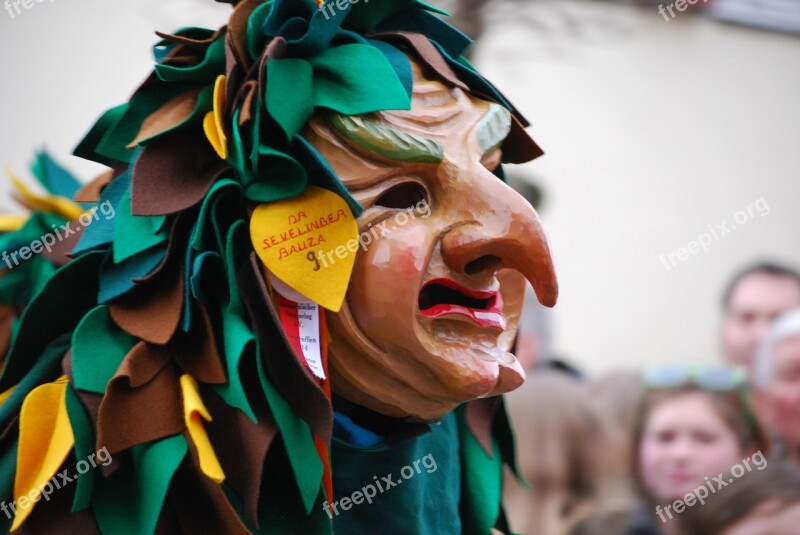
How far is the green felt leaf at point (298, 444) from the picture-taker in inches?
50.8

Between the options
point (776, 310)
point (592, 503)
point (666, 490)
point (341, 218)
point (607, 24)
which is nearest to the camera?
point (341, 218)

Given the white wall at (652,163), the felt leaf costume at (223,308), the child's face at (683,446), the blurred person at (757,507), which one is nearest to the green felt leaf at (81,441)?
the felt leaf costume at (223,308)

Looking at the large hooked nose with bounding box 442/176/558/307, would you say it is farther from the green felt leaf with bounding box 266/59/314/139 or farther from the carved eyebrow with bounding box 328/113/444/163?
the green felt leaf with bounding box 266/59/314/139

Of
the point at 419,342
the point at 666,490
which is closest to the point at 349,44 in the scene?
the point at 419,342

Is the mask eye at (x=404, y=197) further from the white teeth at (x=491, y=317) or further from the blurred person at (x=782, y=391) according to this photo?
the blurred person at (x=782, y=391)

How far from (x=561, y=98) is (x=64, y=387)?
197 inches

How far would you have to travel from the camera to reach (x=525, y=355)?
305 centimetres

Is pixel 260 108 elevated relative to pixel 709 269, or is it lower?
elevated

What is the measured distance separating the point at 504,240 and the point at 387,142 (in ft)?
0.55

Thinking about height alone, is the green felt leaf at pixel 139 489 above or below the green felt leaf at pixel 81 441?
below

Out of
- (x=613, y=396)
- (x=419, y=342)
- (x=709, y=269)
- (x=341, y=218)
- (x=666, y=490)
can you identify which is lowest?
(x=709, y=269)

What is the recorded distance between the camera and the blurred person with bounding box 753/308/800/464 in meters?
2.51

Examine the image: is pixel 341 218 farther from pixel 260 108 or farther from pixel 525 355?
pixel 525 355

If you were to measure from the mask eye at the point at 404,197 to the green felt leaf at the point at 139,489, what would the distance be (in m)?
0.35
